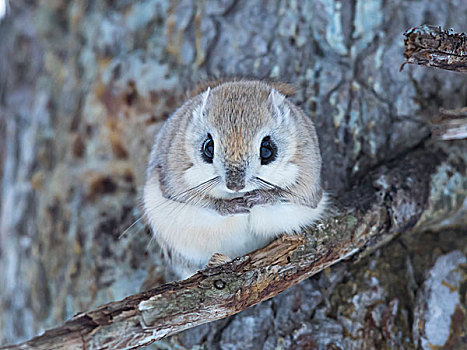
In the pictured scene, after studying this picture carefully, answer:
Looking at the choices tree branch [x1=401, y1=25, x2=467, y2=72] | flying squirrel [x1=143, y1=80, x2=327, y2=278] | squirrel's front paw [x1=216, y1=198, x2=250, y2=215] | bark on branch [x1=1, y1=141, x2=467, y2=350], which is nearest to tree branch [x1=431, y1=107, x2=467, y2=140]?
bark on branch [x1=1, y1=141, x2=467, y2=350]

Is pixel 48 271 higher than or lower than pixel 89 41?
lower

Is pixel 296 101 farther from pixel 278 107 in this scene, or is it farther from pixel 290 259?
pixel 290 259

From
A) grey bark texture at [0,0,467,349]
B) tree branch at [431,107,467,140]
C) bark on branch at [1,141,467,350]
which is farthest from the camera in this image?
grey bark texture at [0,0,467,349]


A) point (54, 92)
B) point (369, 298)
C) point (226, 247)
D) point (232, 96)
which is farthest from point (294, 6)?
point (54, 92)

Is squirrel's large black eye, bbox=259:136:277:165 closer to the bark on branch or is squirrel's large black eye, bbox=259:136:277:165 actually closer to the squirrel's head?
the squirrel's head

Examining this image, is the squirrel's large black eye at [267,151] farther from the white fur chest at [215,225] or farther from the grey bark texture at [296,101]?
the grey bark texture at [296,101]

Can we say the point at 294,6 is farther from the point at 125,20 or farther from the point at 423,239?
the point at 423,239

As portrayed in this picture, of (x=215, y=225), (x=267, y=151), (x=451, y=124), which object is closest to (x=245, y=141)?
(x=267, y=151)
